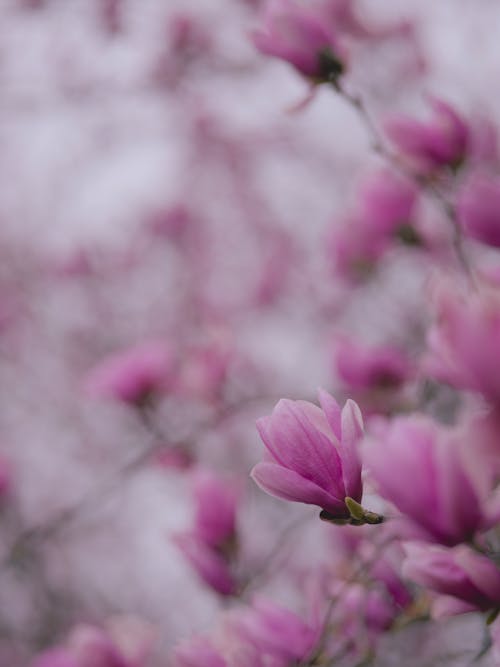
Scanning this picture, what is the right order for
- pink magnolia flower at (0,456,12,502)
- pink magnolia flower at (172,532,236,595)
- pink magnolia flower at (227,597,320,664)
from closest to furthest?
pink magnolia flower at (227,597,320,664) < pink magnolia flower at (172,532,236,595) < pink magnolia flower at (0,456,12,502)

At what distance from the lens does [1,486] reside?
1.42 m

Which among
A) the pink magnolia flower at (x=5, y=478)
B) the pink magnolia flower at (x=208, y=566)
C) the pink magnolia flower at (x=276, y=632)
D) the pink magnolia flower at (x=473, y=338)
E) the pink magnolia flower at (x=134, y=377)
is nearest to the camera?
the pink magnolia flower at (x=473, y=338)

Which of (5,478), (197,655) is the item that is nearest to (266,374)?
(5,478)

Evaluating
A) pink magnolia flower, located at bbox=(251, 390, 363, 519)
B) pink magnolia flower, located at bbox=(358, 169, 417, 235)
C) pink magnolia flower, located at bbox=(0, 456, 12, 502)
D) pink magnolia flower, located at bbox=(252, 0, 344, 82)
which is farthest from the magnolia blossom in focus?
pink magnolia flower, located at bbox=(0, 456, 12, 502)

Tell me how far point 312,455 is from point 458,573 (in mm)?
96

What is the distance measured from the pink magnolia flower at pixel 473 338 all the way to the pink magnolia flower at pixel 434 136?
1.42ft

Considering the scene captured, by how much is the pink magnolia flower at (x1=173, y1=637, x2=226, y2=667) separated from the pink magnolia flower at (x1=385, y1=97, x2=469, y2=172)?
19.0 inches

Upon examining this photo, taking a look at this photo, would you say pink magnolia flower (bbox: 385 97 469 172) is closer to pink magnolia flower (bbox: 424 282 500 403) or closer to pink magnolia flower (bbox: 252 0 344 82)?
pink magnolia flower (bbox: 252 0 344 82)

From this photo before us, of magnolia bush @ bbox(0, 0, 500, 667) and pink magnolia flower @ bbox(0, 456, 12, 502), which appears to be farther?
pink magnolia flower @ bbox(0, 456, 12, 502)

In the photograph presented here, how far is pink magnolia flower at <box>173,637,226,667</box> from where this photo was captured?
0.53 metres

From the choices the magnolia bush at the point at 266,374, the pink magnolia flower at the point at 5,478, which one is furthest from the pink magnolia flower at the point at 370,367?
the pink magnolia flower at the point at 5,478

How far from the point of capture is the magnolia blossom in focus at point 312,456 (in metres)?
0.41

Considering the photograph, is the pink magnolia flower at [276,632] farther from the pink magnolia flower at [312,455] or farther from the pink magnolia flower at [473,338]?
the pink magnolia flower at [473,338]

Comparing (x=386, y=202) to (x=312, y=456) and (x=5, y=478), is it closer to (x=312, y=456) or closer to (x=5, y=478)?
(x=312, y=456)
